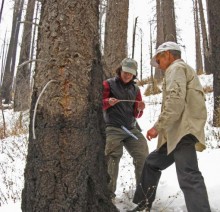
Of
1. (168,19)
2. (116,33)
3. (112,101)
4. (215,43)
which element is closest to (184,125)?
(112,101)

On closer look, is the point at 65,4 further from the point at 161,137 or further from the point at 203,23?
the point at 203,23

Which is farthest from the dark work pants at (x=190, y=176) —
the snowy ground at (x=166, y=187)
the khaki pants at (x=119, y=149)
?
the khaki pants at (x=119, y=149)

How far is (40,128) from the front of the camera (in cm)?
279

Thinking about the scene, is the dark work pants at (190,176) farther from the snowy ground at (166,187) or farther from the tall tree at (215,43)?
the tall tree at (215,43)

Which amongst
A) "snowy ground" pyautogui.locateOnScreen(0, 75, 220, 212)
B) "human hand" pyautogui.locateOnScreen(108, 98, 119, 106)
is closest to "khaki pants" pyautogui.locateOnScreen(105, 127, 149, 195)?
"snowy ground" pyautogui.locateOnScreen(0, 75, 220, 212)

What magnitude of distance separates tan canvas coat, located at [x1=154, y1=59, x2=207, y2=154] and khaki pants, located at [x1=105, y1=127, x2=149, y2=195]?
0.85 meters

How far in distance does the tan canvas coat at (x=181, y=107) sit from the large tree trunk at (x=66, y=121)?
0.62 metres

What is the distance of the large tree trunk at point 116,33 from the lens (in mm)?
5941

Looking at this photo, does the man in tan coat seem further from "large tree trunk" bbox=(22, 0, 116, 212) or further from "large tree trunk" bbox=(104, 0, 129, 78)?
"large tree trunk" bbox=(104, 0, 129, 78)

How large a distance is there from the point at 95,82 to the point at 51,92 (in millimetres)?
393

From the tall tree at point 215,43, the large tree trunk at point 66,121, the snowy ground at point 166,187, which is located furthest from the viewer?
the tall tree at point 215,43

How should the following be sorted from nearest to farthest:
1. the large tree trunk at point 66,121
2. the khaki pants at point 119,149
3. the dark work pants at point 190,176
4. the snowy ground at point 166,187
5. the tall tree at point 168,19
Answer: the large tree trunk at point 66,121 < the dark work pants at point 190,176 < the snowy ground at point 166,187 < the khaki pants at point 119,149 < the tall tree at point 168,19

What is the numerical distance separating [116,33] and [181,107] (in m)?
3.38

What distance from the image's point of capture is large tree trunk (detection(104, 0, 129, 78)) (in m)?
5.94
